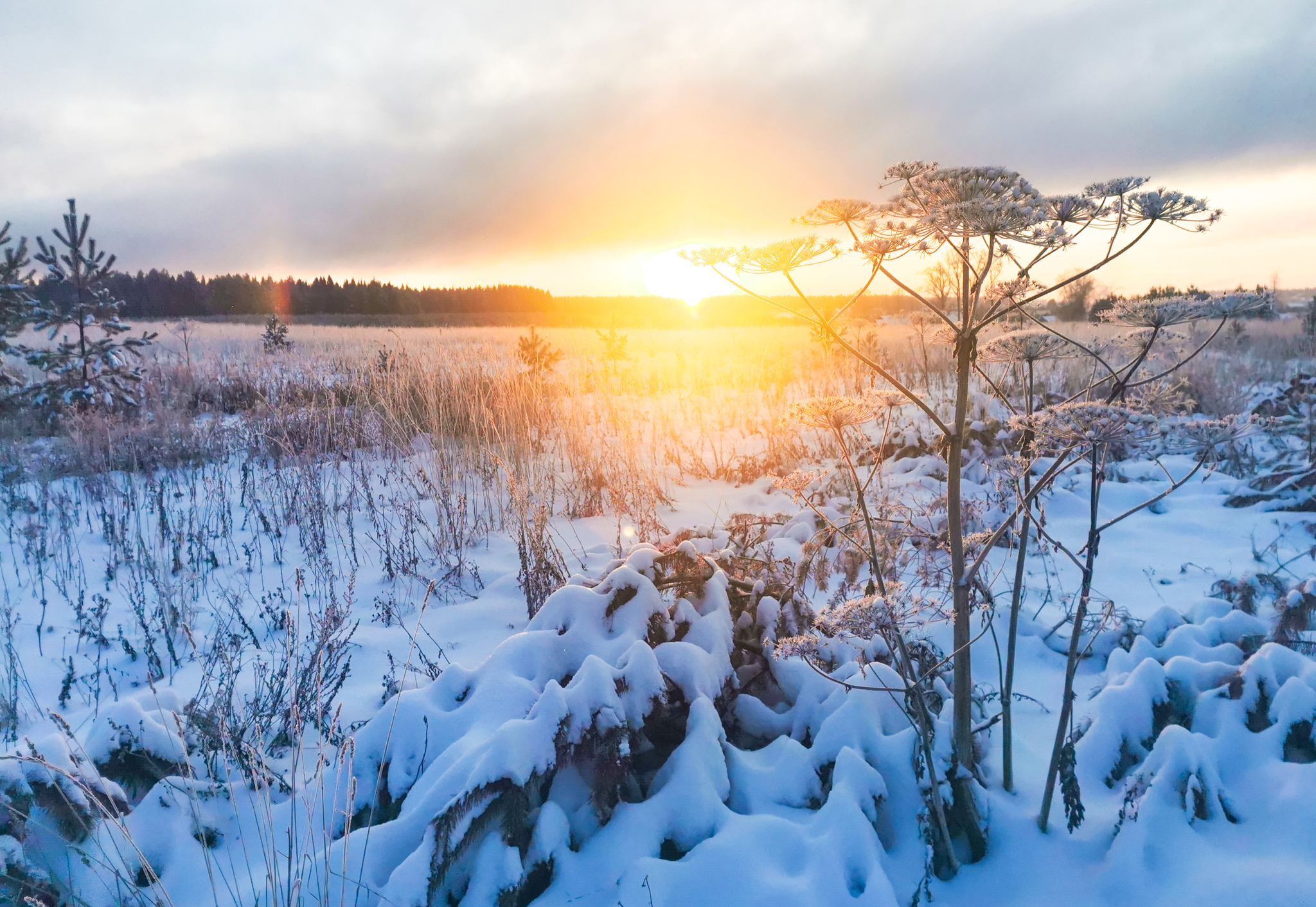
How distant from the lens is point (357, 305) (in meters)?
50.5

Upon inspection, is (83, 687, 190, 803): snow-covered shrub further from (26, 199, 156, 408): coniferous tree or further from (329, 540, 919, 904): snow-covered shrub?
(26, 199, 156, 408): coniferous tree

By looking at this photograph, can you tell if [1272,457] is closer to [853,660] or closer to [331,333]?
[853,660]

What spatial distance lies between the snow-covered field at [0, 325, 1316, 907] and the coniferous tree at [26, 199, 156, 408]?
285 inches

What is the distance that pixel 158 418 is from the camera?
684cm

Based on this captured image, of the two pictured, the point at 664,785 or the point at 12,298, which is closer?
the point at 664,785

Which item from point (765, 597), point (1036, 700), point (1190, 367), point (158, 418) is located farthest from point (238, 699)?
point (1190, 367)

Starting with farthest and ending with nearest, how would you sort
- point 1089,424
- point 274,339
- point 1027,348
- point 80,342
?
point 274,339 < point 80,342 < point 1027,348 < point 1089,424

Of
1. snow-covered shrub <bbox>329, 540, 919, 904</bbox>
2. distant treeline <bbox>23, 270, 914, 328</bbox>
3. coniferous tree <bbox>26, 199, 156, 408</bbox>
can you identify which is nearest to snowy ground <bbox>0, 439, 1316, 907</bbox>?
snow-covered shrub <bbox>329, 540, 919, 904</bbox>

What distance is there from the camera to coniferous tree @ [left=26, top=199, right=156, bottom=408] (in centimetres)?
840

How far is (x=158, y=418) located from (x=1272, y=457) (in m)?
10.2

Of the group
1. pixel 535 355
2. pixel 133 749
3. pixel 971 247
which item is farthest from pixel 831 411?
pixel 535 355

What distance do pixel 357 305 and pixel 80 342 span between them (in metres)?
45.9

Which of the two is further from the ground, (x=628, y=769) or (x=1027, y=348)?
(x=1027, y=348)

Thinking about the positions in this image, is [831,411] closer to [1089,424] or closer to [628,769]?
[1089,424]
